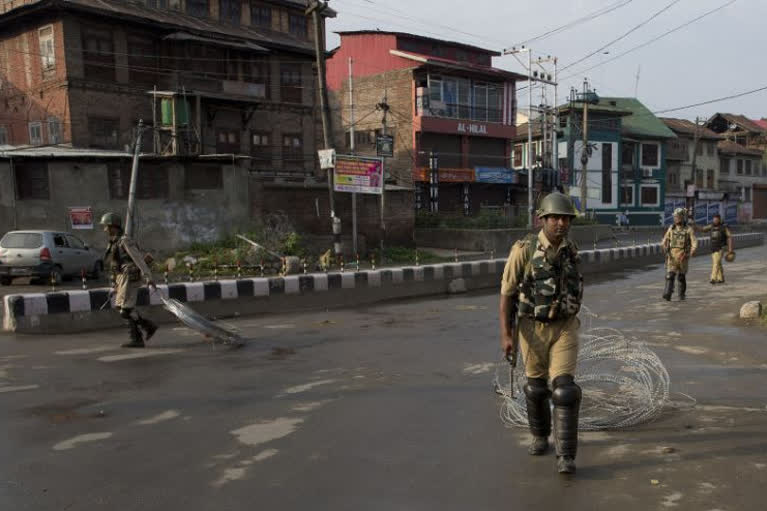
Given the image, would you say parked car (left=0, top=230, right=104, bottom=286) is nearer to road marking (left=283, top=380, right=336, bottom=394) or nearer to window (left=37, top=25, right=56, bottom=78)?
window (left=37, top=25, right=56, bottom=78)

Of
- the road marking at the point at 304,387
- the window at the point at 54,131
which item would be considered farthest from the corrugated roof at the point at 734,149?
the road marking at the point at 304,387

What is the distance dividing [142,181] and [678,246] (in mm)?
17280

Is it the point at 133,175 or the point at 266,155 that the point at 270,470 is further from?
the point at 266,155

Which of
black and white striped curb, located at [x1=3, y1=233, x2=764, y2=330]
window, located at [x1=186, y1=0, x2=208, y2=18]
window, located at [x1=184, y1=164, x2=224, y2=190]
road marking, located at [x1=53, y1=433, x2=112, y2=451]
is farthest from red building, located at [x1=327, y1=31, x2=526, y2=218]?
road marking, located at [x1=53, y1=433, x2=112, y2=451]

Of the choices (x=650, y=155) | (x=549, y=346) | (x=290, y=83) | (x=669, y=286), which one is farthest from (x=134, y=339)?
(x=650, y=155)

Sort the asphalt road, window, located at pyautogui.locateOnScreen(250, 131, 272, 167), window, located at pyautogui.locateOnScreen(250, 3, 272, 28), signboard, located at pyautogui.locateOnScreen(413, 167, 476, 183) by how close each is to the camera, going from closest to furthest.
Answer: the asphalt road → window, located at pyautogui.locateOnScreen(250, 131, 272, 167) → window, located at pyautogui.locateOnScreen(250, 3, 272, 28) → signboard, located at pyautogui.locateOnScreen(413, 167, 476, 183)

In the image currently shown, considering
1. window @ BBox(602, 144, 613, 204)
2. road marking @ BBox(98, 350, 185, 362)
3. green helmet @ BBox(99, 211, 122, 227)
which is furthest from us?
window @ BBox(602, 144, 613, 204)

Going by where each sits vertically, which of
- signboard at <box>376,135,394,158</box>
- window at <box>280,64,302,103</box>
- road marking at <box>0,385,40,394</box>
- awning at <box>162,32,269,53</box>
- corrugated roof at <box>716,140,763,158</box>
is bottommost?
road marking at <box>0,385,40,394</box>

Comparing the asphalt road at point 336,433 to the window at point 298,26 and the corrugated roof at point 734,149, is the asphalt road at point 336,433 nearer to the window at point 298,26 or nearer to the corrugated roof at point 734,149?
the window at point 298,26

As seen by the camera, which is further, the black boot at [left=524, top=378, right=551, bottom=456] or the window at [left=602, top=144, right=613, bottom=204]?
the window at [left=602, top=144, right=613, bottom=204]

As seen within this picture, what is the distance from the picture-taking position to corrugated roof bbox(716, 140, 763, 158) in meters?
64.5

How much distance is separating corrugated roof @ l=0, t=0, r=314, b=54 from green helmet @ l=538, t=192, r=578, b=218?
1071 inches

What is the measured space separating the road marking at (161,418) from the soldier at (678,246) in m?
10.1

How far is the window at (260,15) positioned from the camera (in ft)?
111
